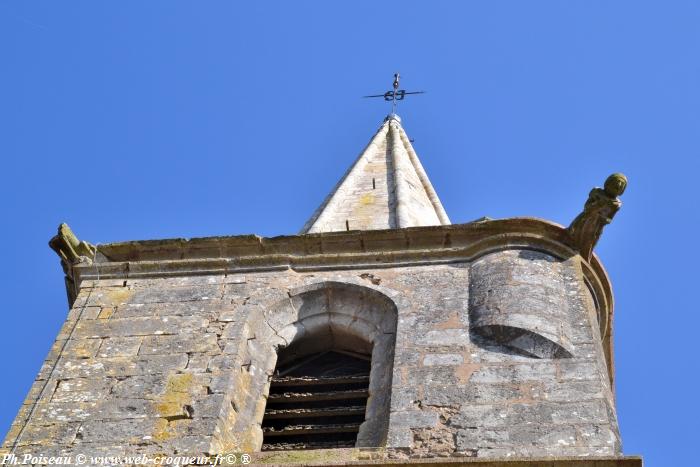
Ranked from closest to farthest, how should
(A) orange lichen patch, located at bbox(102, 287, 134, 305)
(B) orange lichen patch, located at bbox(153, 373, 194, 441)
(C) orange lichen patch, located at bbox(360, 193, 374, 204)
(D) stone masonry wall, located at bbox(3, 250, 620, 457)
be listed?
(D) stone masonry wall, located at bbox(3, 250, 620, 457), (B) orange lichen patch, located at bbox(153, 373, 194, 441), (A) orange lichen patch, located at bbox(102, 287, 134, 305), (C) orange lichen patch, located at bbox(360, 193, 374, 204)

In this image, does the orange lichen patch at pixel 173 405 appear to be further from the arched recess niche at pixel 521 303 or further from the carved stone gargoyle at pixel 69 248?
the carved stone gargoyle at pixel 69 248

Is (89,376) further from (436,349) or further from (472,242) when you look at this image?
(472,242)

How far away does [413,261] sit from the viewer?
10.8 m

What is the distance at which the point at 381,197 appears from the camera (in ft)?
47.9

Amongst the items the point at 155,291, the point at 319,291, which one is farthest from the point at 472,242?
the point at 155,291

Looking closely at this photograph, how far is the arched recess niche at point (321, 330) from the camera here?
31.5 feet

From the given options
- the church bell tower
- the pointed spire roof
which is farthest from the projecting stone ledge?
the pointed spire roof

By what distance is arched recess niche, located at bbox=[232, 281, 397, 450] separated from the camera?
9.59 m

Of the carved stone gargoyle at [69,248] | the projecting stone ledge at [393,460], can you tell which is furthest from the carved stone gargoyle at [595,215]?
the carved stone gargoyle at [69,248]

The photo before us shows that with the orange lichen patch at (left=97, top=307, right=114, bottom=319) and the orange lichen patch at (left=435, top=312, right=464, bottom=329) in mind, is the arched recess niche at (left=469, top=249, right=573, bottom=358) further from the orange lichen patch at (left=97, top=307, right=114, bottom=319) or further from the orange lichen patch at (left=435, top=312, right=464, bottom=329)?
the orange lichen patch at (left=97, top=307, right=114, bottom=319)

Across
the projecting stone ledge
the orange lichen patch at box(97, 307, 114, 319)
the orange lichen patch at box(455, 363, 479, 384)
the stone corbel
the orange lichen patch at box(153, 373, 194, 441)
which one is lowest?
the projecting stone ledge

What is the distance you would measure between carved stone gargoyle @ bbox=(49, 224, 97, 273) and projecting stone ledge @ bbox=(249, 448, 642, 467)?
3444mm

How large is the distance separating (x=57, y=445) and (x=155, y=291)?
2.21 m

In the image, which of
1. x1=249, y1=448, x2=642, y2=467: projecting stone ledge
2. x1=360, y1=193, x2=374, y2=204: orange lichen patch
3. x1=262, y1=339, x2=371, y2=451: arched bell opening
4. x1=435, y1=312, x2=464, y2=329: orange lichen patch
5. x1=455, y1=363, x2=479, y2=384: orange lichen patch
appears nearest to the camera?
x1=249, y1=448, x2=642, y2=467: projecting stone ledge
